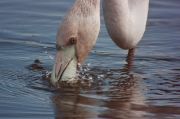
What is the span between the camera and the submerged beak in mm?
6043

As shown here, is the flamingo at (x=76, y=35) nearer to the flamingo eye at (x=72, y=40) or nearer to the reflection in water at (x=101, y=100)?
the flamingo eye at (x=72, y=40)

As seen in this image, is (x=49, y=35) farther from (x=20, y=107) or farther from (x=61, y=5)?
(x=20, y=107)

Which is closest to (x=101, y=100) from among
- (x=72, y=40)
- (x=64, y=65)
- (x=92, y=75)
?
(x=64, y=65)

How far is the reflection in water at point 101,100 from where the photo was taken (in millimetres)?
5477

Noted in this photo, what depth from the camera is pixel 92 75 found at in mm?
6879

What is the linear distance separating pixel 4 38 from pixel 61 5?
2408mm

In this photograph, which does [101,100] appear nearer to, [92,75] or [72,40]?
[72,40]

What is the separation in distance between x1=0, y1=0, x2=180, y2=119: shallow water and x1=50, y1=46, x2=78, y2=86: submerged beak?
126mm

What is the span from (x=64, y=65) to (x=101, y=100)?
53 cm

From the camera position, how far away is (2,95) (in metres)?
5.98

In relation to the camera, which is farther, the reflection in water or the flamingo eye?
the flamingo eye

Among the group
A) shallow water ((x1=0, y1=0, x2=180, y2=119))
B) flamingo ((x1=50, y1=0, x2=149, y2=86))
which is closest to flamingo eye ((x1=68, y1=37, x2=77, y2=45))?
flamingo ((x1=50, y1=0, x2=149, y2=86))

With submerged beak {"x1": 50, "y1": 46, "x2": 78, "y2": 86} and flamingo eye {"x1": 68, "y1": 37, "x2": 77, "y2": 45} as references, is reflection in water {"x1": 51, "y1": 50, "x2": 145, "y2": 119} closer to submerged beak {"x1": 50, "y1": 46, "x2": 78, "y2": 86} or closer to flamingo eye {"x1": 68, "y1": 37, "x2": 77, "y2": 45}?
submerged beak {"x1": 50, "y1": 46, "x2": 78, "y2": 86}

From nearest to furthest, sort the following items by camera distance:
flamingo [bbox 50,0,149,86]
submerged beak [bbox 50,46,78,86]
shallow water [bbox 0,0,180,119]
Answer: shallow water [bbox 0,0,180,119]
flamingo [bbox 50,0,149,86]
submerged beak [bbox 50,46,78,86]
